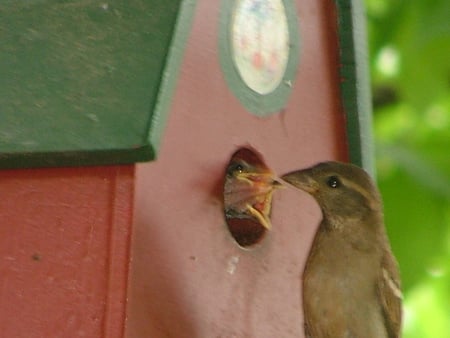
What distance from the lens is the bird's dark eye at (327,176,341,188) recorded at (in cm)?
413

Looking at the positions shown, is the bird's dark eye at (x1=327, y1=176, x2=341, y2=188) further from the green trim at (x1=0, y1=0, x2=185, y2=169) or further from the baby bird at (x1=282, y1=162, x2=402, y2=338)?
the green trim at (x1=0, y1=0, x2=185, y2=169)

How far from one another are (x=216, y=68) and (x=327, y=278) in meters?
0.79

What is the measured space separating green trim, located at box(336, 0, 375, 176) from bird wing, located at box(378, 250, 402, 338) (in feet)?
1.85

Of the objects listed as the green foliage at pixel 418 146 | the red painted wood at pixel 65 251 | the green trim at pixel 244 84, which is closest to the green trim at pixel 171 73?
the red painted wood at pixel 65 251

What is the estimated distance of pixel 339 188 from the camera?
4.18 metres

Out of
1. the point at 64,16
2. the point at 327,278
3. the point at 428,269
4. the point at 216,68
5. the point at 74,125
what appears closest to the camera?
the point at 74,125

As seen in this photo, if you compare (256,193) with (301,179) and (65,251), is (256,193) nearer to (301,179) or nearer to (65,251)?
(301,179)

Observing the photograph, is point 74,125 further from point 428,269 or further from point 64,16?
point 428,269

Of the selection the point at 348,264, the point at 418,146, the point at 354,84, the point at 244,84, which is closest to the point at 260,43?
the point at 244,84

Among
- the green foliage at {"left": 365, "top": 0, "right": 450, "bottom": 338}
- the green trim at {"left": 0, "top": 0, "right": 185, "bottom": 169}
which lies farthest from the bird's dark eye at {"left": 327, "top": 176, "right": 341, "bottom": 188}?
the green foliage at {"left": 365, "top": 0, "right": 450, "bottom": 338}

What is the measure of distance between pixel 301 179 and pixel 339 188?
178 mm

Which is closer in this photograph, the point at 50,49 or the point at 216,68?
the point at 50,49

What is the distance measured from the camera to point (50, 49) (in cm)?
339

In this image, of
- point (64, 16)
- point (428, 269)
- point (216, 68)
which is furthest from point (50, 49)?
point (428, 269)
